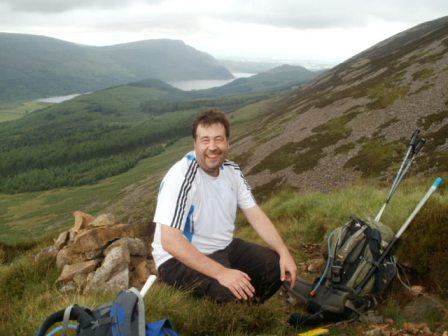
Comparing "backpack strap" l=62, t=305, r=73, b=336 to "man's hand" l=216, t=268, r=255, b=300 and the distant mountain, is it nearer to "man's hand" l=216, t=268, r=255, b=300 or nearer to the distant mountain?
"man's hand" l=216, t=268, r=255, b=300

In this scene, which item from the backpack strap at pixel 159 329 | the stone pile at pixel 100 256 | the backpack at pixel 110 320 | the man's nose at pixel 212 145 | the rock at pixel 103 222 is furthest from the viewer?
the rock at pixel 103 222

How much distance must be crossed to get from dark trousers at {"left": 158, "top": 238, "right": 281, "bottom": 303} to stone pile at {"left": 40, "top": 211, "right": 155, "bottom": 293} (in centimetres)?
266

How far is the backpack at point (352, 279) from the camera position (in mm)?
6332

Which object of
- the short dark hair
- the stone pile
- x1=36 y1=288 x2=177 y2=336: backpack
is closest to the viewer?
x1=36 y1=288 x2=177 y2=336: backpack

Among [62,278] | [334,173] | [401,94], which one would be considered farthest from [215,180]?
[401,94]

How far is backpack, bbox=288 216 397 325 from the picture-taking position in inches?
249

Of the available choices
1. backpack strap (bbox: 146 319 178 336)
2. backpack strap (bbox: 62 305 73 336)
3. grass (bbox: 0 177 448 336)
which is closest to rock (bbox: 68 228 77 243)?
grass (bbox: 0 177 448 336)

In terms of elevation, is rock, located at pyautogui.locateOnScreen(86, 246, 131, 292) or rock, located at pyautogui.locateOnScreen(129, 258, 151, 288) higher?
rock, located at pyautogui.locateOnScreen(86, 246, 131, 292)

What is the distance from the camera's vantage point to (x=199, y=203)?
5977 millimetres

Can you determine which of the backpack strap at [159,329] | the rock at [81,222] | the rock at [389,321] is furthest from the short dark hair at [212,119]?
the rock at [81,222]

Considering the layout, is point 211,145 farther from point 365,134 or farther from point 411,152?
point 365,134

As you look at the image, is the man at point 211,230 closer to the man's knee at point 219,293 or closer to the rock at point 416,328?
the man's knee at point 219,293

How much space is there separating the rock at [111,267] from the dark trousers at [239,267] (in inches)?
118

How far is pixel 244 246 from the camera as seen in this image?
6.74 metres
